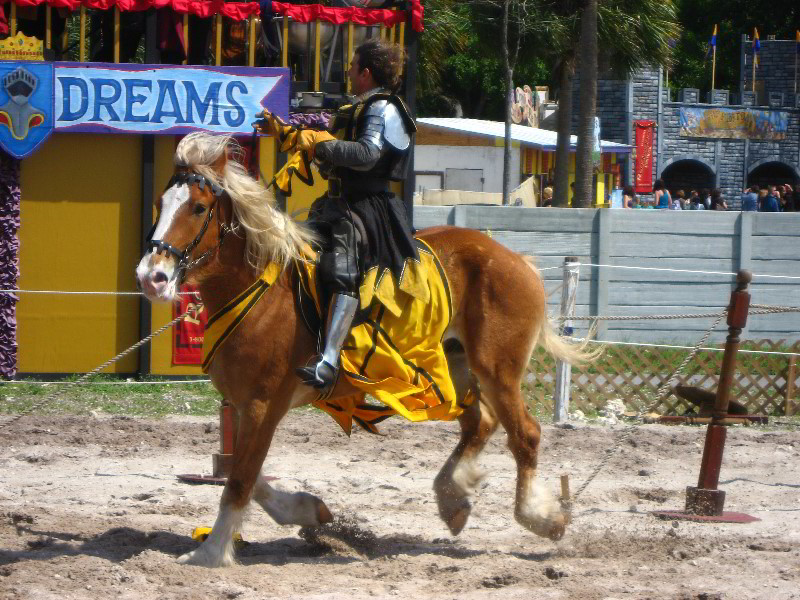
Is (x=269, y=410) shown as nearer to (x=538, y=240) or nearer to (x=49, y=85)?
(x=49, y=85)

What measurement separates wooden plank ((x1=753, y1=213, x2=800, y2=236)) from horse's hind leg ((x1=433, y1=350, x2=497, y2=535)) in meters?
10.9

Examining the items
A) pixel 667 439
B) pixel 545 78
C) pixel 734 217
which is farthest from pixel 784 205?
pixel 667 439

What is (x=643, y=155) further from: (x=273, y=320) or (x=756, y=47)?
(x=273, y=320)

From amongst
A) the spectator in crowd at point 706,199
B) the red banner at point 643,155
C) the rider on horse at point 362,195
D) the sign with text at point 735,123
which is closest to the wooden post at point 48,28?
the rider on horse at point 362,195

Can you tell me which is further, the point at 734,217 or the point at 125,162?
the point at 734,217

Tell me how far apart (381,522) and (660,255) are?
10.4 metres

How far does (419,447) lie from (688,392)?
3.19 metres

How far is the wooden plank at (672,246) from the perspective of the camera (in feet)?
53.1

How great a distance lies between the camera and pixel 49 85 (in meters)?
11.5

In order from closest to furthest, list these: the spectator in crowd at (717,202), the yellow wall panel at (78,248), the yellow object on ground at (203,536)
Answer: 1. the yellow object on ground at (203,536)
2. the yellow wall panel at (78,248)
3. the spectator in crowd at (717,202)

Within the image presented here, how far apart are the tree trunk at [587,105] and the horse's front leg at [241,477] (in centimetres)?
1450

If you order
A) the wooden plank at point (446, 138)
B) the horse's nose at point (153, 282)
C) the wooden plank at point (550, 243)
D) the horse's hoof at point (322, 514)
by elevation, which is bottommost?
the horse's hoof at point (322, 514)

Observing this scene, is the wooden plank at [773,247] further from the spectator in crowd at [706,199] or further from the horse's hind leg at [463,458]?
the spectator in crowd at [706,199]

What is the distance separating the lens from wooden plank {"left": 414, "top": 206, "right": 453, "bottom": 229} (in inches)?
608
